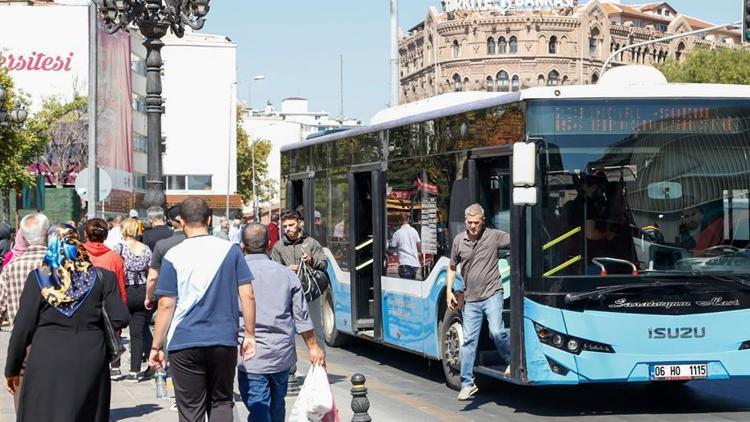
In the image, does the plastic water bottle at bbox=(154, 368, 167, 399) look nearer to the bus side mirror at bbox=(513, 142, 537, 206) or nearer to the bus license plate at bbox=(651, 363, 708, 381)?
the bus side mirror at bbox=(513, 142, 537, 206)

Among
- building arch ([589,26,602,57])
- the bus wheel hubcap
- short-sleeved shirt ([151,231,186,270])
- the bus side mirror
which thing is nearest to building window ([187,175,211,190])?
building arch ([589,26,602,57])

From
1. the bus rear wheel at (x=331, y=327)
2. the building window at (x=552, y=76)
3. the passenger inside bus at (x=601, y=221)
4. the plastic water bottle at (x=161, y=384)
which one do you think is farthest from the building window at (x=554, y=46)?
the passenger inside bus at (x=601, y=221)

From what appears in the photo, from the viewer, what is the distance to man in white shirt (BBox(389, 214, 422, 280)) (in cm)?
1395

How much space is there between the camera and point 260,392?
8.41 meters

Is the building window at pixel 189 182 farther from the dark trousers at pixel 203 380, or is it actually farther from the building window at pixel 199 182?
the dark trousers at pixel 203 380

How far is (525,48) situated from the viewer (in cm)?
15225

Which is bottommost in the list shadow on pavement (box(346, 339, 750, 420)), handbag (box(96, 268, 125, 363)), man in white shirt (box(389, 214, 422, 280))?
shadow on pavement (box(346, 339, 750, 420))

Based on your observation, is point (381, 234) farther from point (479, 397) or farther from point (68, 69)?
point (68, 69)

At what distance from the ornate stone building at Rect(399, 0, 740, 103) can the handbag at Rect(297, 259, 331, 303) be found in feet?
449

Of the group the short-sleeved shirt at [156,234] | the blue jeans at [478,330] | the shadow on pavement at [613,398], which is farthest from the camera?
the short-sleeved shirt at [156,234]

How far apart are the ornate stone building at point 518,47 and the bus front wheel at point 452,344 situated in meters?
136

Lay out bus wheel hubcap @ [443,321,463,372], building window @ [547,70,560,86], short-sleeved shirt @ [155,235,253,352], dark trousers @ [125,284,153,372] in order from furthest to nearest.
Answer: building window @ [547,70,560,86] → dark trousers @ [125,284,153,372] → bus wheel hubcap @ [443,321,463,372] → short-sleeved shirt @ [155,235,253,352]

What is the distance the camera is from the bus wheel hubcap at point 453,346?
41.6ft

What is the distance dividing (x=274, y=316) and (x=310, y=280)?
12.7ft
